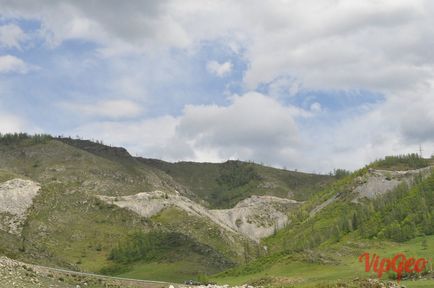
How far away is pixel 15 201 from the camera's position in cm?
18275

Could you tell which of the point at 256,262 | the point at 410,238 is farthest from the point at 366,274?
the point at 410,238

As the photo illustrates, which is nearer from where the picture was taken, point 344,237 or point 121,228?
point 344,237

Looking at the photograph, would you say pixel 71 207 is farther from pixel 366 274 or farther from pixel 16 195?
pixel 366 274

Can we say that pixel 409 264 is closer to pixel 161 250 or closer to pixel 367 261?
pixel 367 261

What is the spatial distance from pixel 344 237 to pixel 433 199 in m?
29.3

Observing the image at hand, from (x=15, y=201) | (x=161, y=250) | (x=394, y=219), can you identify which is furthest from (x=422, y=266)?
(x=15, y=201)

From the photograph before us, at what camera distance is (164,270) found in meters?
136

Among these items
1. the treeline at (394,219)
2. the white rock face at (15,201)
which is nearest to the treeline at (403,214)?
the treeline at (394,219)

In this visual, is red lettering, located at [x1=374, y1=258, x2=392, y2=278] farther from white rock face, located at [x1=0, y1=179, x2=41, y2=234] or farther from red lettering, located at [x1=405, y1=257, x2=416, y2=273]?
white rock face, located at [x1=0, y1=179, x2=41, y2=234]

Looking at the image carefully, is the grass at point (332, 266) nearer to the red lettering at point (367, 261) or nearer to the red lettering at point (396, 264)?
the red lettering at point (367, 261)

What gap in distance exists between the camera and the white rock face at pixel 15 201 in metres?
169

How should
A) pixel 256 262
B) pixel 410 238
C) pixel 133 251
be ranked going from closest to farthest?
pixel 256 262 < pixel 410 238 < pixel 133 251

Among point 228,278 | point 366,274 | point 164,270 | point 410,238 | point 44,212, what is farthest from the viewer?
point 44,212

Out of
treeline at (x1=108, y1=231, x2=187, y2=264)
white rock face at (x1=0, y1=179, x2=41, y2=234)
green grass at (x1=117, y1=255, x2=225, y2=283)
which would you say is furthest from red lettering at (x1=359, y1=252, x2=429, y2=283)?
white rock face at (x1=0, y1=179, x2=41, y2=234)
